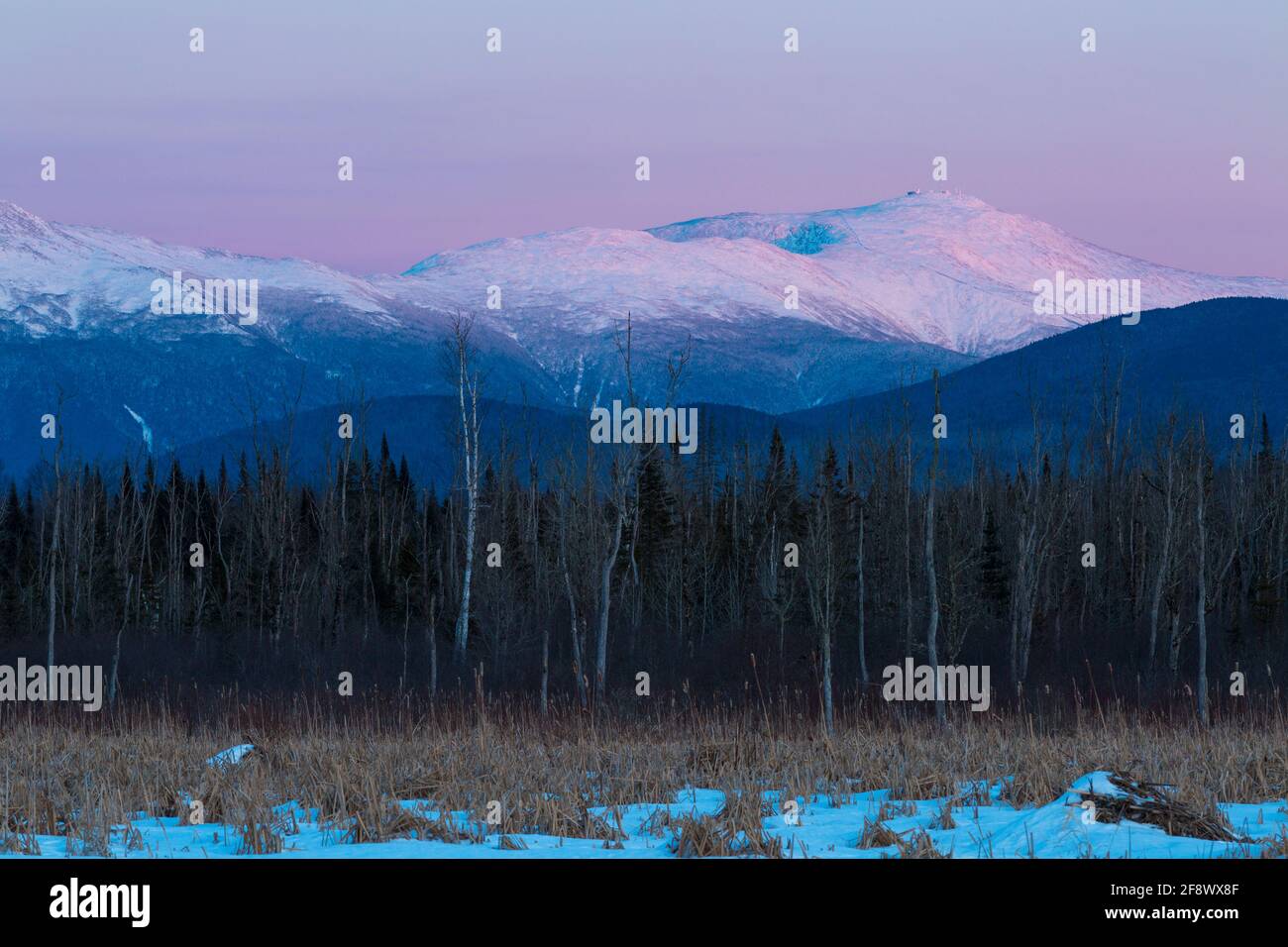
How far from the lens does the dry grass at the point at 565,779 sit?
9.26 metres

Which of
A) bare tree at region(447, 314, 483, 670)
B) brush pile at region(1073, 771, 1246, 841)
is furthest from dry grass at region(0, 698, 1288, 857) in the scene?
bare tree at region(447, 314, 483, 670)

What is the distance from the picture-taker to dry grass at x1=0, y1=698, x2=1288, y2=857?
9258mm

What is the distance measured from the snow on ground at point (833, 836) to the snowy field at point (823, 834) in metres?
0.01

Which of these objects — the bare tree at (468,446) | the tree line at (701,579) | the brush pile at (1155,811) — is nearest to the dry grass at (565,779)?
the brush pile at (1155,811)

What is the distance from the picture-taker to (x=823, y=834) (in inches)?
360

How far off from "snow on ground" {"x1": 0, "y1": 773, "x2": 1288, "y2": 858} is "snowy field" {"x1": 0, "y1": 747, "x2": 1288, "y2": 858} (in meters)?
0.01

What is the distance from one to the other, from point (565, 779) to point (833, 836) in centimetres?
297

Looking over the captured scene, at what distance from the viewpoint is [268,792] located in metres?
10.9

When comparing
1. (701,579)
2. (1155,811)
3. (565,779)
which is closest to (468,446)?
(701,579)

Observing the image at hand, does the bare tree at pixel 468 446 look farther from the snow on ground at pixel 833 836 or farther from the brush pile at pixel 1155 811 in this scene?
the brush pile at pixel 1155 811

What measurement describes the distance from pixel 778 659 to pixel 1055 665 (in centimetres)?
805
